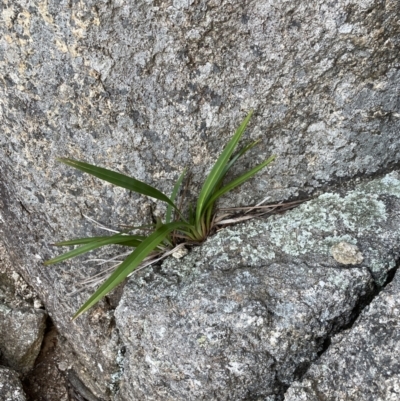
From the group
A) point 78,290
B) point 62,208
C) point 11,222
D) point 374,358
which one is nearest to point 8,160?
point 62,208

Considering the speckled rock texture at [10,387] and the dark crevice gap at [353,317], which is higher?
the dark crevice gap at [353,317]

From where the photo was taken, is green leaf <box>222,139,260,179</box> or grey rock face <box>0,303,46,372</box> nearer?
green leaf <box>222,139,260,179</box>

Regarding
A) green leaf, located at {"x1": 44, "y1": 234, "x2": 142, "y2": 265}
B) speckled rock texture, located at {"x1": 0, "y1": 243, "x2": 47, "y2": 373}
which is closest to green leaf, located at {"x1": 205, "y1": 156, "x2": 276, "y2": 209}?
green leaf, located at {"x1": 44, "y1": 234, "x2": 142, "y2": 265}

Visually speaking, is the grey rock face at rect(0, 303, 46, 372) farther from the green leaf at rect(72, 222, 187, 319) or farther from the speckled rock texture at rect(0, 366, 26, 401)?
the green leaf at rect(72, 222, 187, 319)

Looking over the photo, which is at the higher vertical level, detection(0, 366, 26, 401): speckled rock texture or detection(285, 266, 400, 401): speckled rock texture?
detection(285, 266, 400, 401): speckled rock texture

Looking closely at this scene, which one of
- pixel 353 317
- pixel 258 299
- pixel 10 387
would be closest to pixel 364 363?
pixel 353 317

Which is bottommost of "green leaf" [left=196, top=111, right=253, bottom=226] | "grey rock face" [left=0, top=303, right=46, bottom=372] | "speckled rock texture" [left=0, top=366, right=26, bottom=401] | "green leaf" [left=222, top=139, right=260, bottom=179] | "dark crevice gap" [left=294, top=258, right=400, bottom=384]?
"speckled rock texture" [left=0, top=366, right=26, bottom=401]

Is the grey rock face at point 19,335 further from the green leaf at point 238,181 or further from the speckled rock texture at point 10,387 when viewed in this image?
the green leaf at point 238,181

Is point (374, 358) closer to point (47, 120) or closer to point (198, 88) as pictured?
point (198, 88)

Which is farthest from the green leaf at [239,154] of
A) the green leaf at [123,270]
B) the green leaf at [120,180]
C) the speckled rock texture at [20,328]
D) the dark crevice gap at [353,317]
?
the speckled rock texture at [20,328]
